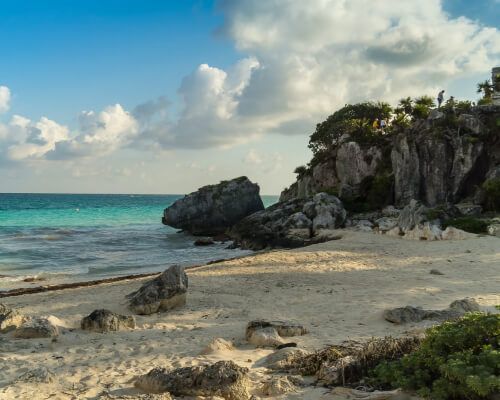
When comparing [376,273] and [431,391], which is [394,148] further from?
[431,391]

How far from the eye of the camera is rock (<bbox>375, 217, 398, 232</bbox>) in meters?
31.4

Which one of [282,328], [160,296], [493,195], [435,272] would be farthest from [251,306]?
[493,195]

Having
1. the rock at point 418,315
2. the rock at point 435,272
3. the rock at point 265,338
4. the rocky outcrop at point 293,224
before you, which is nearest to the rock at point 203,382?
the rock at point 265,338

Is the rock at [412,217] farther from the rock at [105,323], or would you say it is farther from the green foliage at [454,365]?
the green foliage at [454,365]

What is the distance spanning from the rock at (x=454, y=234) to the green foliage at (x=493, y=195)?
8.58 m

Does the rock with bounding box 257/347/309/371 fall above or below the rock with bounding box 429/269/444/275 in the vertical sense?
above

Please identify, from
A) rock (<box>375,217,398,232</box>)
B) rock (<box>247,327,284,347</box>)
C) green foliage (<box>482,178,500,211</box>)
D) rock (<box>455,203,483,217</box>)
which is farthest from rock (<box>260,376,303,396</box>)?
green foliage (<box>482,178,500,211</box>)

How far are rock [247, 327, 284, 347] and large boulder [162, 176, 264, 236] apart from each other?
36.3 meters

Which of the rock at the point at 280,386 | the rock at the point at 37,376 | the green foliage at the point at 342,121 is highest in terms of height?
the green foliage at the point at 342,121

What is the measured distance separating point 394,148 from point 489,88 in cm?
1856

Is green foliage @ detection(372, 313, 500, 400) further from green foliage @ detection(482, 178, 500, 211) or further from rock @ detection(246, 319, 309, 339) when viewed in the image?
green foliage @ detection(482, 178, 500, 211)

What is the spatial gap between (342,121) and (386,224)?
2885 centimetres

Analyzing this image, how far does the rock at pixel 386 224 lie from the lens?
3136 centimetres

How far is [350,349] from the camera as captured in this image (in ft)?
25.5
